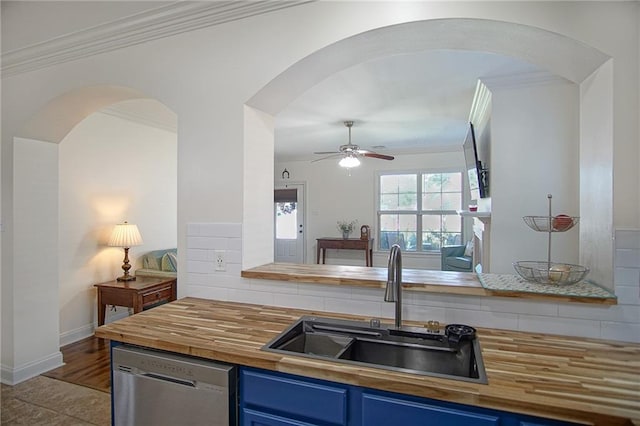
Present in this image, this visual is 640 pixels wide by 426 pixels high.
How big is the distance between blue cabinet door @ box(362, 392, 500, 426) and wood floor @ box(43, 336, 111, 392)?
2.40m

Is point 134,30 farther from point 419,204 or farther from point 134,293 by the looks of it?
point 419,204

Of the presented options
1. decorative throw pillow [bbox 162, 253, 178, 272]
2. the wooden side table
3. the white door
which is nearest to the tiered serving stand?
the wooden side table

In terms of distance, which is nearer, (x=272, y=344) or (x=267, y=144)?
(x=272, y=344)

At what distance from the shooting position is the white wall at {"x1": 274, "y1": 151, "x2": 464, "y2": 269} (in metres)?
6.89

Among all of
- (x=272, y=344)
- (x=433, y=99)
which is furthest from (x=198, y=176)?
(x=433, y=99)

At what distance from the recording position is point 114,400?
5.06 feet

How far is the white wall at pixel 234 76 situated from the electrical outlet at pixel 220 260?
0.61 feet

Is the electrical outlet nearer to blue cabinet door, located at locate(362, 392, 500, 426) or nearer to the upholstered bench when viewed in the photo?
blue cabinet door, located at locate(362, 392, 500, 426)

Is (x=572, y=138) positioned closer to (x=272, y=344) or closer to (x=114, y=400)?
(x=272, y=344)

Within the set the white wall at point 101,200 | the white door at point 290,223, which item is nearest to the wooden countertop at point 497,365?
the white wall at point 101,200

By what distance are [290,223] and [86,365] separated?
17.1ft

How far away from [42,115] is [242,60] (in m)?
1.68

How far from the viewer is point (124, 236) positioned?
390 centimetres

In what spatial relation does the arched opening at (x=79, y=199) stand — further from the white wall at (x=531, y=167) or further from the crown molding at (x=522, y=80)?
the white wall at (x=531, y=167)
